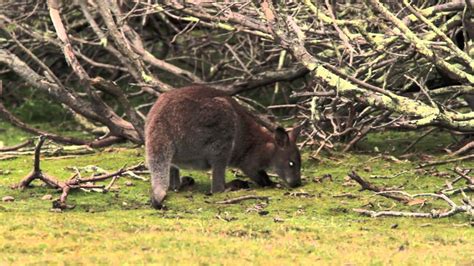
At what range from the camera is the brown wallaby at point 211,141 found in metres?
6.53

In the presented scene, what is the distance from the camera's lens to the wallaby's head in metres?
7.21

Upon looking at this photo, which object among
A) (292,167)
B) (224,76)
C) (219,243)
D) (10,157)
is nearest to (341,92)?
(292,167)

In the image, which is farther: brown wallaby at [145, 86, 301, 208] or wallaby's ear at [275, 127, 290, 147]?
wallaby's ear at [275, 127, 290, 147]

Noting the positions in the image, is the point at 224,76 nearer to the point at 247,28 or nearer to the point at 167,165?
the point at 247,28

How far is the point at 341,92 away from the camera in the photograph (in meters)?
6.10

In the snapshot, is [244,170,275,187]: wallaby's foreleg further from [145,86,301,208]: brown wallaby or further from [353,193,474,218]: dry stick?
[353,193,474,218]: dry stick

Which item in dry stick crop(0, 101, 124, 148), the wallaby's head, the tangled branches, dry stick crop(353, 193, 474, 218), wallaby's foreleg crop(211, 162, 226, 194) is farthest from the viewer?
dry stick crop(0, 101, 124, 148)

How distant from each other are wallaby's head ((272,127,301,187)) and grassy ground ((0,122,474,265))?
184mm

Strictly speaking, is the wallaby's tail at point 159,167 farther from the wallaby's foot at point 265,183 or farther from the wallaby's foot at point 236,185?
the wallaby's foot at point 265,183

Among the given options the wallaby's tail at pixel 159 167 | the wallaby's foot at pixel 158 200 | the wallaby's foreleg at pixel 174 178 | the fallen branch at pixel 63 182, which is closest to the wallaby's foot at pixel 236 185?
the wallaby's foreleg at pixel 174 178

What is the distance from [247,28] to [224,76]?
2.84m

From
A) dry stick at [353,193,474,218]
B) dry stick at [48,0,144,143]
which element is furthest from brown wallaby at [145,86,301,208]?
dry stick at [353,193,474,218]

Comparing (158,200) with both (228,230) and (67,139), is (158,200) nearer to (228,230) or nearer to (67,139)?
(228,230)

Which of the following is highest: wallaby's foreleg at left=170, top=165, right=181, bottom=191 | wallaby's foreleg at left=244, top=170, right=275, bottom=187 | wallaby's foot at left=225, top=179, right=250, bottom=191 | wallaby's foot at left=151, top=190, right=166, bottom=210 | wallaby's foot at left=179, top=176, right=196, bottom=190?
wallaby's foot at left=151, top=190, right=166, bottom=210
